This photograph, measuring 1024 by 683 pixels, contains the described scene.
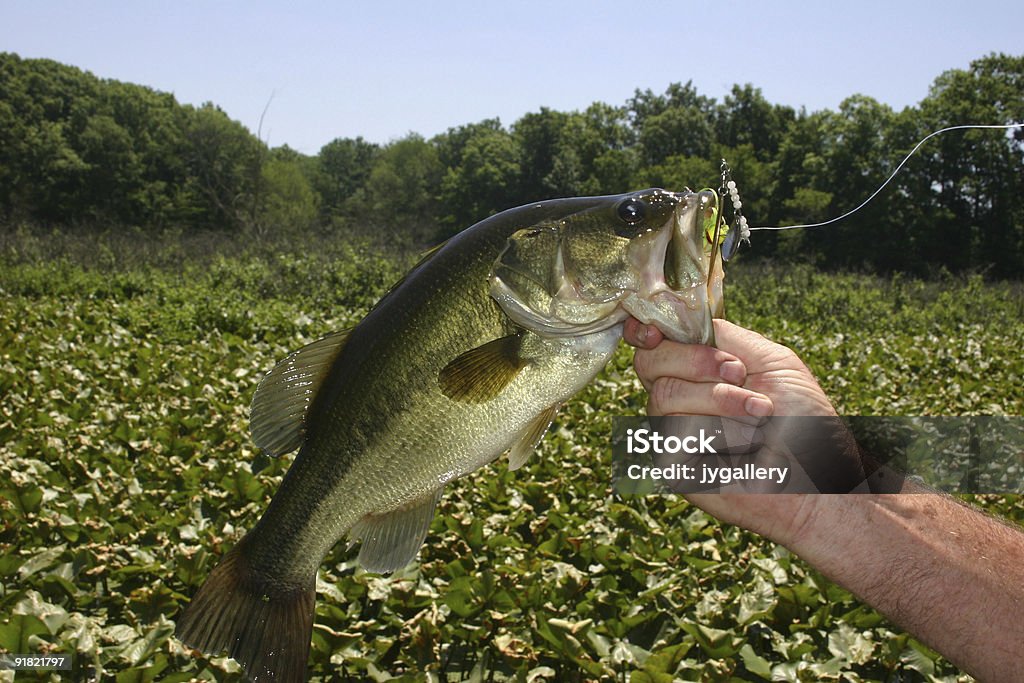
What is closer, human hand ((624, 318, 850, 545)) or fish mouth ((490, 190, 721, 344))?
fish mouth ((490, 190, 721, 344))

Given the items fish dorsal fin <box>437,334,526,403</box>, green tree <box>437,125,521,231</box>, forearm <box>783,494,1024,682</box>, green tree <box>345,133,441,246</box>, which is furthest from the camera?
green tree <box>345,133,441,246</box>

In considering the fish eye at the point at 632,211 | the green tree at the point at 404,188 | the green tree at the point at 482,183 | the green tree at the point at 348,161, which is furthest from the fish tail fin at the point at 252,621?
the green tree at the point at 348,161

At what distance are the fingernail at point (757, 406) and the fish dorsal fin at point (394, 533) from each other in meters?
0.69

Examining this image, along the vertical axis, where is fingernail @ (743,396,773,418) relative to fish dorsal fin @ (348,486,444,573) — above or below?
above

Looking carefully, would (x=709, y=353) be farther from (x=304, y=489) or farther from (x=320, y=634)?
(x=320, y=634)

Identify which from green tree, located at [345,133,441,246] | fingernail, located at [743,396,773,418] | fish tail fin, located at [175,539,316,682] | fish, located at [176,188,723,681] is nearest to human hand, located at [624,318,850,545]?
fingernail, located at [743,396,773,418]

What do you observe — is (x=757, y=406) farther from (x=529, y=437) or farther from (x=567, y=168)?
(x=567, y=168)

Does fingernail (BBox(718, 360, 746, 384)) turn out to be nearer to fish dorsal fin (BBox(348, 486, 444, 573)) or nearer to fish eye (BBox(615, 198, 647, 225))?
fish eye (BBox(615, 198, 647, 225))

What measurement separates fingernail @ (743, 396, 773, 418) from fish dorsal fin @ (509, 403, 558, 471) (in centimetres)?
44

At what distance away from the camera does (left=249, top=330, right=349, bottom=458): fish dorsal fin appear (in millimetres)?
1605

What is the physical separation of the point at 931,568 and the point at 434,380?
1227mm

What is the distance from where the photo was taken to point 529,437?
164 centimetres

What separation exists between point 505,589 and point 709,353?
1598 millimetres

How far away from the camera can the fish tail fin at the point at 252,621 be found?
1518 millimetres
